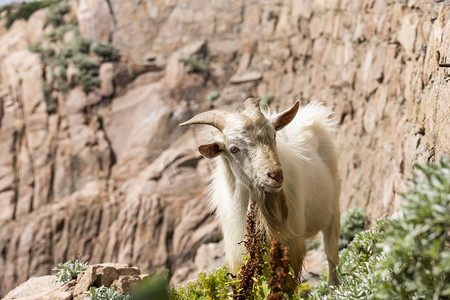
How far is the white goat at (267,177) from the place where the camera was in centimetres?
411

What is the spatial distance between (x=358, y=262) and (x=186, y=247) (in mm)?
8994

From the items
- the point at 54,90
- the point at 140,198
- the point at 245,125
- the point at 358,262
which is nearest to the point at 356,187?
the point at 358,262

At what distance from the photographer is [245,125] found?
13.7 feet

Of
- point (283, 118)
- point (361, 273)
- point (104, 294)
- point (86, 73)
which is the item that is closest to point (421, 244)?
point (361, 273)

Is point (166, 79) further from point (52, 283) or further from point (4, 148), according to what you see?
point (52, 283)

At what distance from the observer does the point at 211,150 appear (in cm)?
431

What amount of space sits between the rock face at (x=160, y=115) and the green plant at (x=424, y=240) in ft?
15.5

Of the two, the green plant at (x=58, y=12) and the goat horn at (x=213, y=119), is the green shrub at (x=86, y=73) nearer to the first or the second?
the green plant at (x=58, y=12)

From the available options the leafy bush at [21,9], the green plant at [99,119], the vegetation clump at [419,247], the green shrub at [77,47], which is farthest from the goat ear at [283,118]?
the leafy bush at [21,9]

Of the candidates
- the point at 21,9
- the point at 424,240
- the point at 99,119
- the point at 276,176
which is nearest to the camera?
the point at 424,240

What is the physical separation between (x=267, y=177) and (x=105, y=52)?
47.0 feet

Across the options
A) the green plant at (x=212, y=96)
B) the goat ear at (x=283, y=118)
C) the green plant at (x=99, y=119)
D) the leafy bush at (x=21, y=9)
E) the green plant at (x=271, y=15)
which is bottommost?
the green plant at (x=99, y=119)

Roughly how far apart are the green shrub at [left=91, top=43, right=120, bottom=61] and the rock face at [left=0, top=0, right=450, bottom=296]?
49 centimetres

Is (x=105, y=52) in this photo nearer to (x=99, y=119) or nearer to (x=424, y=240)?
(x=99, y=119)
